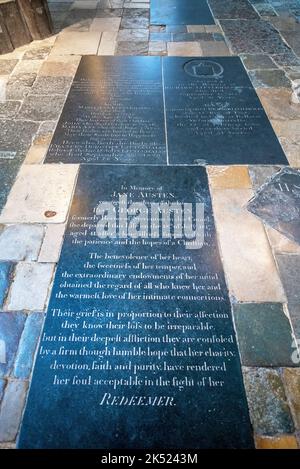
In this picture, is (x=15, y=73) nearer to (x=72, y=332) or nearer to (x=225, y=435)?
(x=72, y=332)

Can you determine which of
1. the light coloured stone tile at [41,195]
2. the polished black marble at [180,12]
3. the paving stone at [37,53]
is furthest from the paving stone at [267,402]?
the polished black marble at [180,12]

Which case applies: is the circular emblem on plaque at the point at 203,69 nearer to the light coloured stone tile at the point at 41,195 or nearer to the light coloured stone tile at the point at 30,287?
the light coloured stone tile at the point at 41,195

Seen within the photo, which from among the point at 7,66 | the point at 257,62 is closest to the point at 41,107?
the point at 7,66

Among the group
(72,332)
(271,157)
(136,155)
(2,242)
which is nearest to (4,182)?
(2,242)

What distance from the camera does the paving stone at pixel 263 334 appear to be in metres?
2.07

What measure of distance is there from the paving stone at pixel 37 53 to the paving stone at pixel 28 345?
4544mm

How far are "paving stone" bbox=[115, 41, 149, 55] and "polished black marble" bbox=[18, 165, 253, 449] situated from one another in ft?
11.4

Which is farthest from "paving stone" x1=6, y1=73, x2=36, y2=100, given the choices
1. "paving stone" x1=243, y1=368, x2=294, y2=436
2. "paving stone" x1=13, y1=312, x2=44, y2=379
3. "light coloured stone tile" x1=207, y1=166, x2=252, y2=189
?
"paving stone" x1=243, y1=368, x2=294, y2=436

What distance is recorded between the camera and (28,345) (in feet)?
6.98

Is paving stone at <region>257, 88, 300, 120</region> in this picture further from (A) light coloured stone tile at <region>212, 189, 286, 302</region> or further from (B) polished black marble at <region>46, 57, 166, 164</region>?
(A) light coloured stone tile at <region>212, 189, 286, 302</region>

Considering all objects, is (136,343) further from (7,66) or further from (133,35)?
(133,35)

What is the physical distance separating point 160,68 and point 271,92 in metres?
1.68

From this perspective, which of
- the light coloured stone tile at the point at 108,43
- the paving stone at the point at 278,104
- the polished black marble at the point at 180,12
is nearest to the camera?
the paving stone at the point at 278,104

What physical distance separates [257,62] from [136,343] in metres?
4.74
